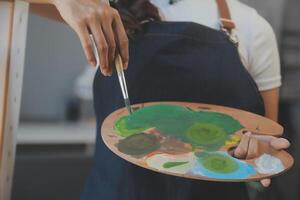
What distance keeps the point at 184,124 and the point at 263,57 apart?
0.78ft

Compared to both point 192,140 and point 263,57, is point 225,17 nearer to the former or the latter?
point 263,57

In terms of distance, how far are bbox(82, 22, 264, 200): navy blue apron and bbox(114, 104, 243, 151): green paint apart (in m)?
0.07

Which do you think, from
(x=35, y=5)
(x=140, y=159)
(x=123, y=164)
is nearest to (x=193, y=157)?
(x=140, y=159)

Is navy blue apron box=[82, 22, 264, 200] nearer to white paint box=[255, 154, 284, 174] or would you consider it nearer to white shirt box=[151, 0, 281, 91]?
white shirt box=[151, 0, 281, 91]

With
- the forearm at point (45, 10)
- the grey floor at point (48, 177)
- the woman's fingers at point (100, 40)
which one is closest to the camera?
the woman's fingers at point (100, 40)

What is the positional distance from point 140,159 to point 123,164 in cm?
19

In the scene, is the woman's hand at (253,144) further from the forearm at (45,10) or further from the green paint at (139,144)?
the forearm at (45,10)

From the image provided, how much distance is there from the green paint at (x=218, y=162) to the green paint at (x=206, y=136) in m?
0.02

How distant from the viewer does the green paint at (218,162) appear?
0.56 m

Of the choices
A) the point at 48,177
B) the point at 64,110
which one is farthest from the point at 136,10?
the point at 64,110

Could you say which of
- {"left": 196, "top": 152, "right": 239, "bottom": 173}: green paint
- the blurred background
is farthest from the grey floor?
{"left": 196, "top": 152, "right": 239, "bottom": 173}: green paint

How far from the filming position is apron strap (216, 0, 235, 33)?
789mm

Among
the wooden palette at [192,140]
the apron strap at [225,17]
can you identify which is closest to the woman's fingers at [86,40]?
the wooden palette at [192,140]

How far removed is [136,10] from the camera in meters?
0.77
